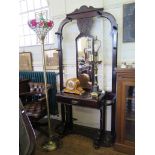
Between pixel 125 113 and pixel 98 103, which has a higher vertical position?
pixel 98 103

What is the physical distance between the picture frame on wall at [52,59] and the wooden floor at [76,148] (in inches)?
51.2

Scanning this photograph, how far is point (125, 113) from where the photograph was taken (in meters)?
2.13

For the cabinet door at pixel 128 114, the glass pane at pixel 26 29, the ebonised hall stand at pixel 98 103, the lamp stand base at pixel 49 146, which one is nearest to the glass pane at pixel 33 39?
the glass pane at pixel 26 29

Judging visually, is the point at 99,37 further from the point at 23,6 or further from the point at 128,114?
the point at 23,6

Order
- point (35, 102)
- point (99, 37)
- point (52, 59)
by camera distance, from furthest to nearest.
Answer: point (52, 59), point (35, 102), point (99, 37)

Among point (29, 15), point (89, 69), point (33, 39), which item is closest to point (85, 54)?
point (89, 69)

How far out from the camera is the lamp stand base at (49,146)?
233 centimetres

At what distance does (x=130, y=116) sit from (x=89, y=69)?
96 centimetres
